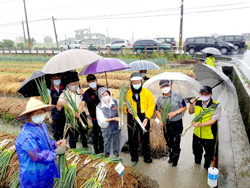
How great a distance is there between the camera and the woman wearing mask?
2834 mm

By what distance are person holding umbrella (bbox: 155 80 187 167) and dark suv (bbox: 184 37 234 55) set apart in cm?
1476

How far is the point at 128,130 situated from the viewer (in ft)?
10.6

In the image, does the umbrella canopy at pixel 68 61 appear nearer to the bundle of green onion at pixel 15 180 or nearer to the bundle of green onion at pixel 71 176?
the bundle of green onion at pixel 71 176

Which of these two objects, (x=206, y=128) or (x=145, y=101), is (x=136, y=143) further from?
(x=206, y=128)

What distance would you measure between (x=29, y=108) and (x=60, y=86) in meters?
1.59

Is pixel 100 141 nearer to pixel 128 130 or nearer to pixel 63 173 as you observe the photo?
pixel 128 130

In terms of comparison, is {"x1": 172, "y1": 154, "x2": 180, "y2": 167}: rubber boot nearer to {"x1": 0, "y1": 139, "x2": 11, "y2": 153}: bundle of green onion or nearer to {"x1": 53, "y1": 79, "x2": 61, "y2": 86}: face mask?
{"x1": 53, "y1": 79, "x2": 61, "y2": 86}: face mask

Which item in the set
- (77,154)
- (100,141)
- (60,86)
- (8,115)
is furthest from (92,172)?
(8,115)

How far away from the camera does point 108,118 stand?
2904 millimetres

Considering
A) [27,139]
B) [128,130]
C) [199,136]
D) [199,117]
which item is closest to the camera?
[27,139]

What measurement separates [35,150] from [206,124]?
2.33m

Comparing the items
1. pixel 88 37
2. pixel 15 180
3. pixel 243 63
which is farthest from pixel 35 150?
pixel 88 37

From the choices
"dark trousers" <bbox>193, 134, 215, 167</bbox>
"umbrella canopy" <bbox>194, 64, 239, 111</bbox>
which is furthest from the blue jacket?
"umbrella canopy" <bbox>194, 64, 239, 111</bbox>

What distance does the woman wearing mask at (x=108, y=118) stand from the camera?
283cm
